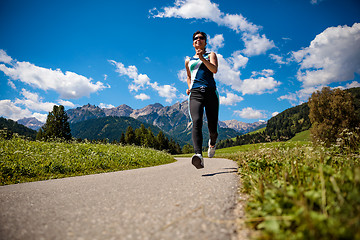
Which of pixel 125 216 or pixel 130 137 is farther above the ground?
pixel 130 137

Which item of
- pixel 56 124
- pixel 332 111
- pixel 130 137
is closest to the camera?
pixel 332 111

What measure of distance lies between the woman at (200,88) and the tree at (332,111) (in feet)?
91.2

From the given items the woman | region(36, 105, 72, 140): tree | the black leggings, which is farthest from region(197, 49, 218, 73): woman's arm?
region(36, 105, 72, 140): tree

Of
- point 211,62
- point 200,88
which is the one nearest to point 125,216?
point 200,88

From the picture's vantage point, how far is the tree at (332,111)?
26906 millimetres

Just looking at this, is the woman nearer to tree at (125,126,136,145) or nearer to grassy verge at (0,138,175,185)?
grassy verge at (0,138,175,185)

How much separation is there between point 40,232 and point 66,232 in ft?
0.78

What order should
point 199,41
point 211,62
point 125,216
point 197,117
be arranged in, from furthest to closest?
point 199,41 < point 211,62 < point 197,117 < point 125,216

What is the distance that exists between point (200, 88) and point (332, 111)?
33043mm

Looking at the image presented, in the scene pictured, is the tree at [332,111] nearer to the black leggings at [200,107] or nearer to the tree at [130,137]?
the black leggings at [200,107]

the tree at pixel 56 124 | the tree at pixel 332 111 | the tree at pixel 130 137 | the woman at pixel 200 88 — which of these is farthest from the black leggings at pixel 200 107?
the tree at pixel 130 137

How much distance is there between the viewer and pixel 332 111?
28.2 metres

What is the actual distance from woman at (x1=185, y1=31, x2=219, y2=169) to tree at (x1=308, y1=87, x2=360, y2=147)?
1094 inches

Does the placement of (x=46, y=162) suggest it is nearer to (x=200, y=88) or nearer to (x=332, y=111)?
(x=200, y=88)
